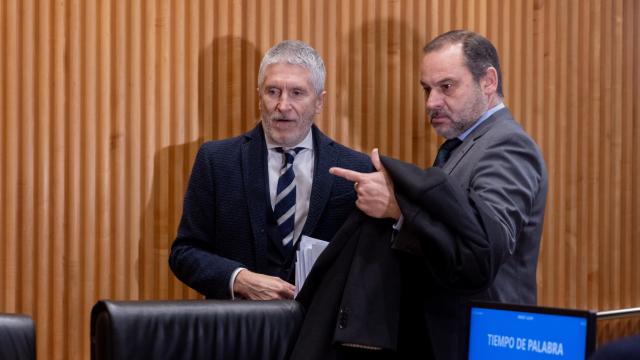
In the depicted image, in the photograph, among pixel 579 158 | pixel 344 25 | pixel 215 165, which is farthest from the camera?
pixel 579 158

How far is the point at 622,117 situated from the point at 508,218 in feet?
7.92

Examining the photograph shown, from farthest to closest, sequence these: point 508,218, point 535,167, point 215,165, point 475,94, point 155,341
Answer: point 215,165
point 475,94
point 535,167
point 508,218
point 155,341

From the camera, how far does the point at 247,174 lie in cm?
294

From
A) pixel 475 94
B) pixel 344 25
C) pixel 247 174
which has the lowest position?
pixel 247 174

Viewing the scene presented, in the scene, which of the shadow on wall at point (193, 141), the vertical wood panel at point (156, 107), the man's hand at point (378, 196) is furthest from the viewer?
the shadow on wall at point (193, 141)

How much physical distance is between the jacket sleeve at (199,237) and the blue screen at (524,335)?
106 cm

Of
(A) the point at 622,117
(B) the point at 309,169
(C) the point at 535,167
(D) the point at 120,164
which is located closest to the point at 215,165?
(B) the point at 309,169

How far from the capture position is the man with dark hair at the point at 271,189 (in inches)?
113

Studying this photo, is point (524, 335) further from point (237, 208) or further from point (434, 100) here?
point (237, 208)

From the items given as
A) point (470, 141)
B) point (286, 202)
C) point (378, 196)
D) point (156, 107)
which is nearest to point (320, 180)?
point (286, 202)

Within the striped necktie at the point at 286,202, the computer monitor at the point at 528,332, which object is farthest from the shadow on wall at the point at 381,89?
the computer monitor at the point at 528,332

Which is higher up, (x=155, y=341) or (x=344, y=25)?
(x=344, y=25)

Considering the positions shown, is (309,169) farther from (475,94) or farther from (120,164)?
(120,164)

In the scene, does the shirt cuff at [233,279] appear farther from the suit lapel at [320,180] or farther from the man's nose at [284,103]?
the man's nose at [284,103]
